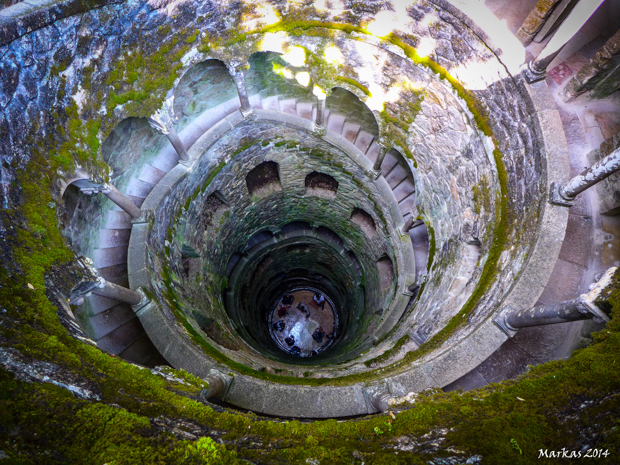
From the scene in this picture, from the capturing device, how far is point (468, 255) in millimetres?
8125

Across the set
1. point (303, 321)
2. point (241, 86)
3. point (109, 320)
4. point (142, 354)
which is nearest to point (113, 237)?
point (109, 320)

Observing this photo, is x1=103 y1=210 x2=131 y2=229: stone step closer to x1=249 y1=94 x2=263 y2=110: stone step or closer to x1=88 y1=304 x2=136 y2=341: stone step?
x1=88 y1=304 x2=136 y2=341: stone step

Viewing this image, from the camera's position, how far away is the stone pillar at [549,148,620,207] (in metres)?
5.02

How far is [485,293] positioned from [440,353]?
1.59m

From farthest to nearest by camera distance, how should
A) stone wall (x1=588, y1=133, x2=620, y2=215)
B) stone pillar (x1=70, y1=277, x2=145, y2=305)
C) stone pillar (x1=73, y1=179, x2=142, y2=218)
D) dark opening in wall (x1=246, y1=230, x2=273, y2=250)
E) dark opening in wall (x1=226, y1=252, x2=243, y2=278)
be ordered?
1. dark opening in wall (x1=246, y1=230, x2=273, y2=250)
2. dark opening in wall (x1=226, y1=252, x2=243, y2=278)
3. stone pillar (x1=73, y1=179, x2=142, y2=218)
4. stone wall (x1=588, y1=133, x2=620, y2=215)
5. stone pillar (x1=70, y1=277, x2=145, y2=305)

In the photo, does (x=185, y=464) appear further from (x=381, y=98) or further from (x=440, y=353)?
(x=381, y=98)

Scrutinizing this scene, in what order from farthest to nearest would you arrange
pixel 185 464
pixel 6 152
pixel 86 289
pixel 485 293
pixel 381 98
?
pixel 381 98 < pixel 485 293 < pixel 86 289 < pixel 6 152 < pixel 185 464

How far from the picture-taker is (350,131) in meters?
11.4

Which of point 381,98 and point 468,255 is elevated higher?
point 381,98

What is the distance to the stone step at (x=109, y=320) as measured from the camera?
23.2 feet

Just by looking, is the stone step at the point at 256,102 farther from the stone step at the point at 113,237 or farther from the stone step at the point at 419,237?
the stone step at the point at 419,237

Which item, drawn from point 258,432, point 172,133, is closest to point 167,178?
point 172,133

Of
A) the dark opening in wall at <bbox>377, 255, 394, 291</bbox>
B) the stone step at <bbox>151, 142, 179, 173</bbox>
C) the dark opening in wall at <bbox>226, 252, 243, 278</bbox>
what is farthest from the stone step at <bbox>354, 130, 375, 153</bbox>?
the dark opening in wall at <bbox>226, 252, 243, 278</bbox>

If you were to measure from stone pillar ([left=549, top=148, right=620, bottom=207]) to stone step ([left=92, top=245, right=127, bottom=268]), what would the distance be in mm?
9714
